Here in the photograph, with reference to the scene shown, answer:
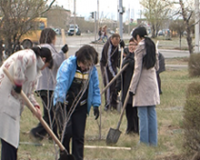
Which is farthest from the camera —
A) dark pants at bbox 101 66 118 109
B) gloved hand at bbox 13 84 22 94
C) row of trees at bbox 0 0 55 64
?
row of trees at bbox 0 0 55 64

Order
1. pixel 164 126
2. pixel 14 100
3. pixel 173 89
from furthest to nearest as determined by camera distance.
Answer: pixel 173 89, pixel 164 126, pixel 14 100

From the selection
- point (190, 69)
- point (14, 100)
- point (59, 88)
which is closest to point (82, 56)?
point (59, 88)

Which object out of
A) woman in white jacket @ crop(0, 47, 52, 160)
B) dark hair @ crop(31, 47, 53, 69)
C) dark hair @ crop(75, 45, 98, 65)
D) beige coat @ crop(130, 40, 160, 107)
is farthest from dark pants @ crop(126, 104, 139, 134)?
woman in white jacket @ crop(0, 47, 52, 160)

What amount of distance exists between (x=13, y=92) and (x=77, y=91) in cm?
119

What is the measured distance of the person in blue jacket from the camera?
473 centimetres

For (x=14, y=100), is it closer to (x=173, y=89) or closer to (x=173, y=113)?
(x=173, y=113)

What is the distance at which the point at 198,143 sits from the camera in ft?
15.6

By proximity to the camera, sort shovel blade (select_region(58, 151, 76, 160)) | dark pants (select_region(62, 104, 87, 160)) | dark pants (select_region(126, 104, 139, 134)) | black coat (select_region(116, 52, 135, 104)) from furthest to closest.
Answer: dark pants (select_region(126, 104, 139, 134))
black coat (select_region(116, 52, 135, 104))
dark pants (select_region(62, 104, 87, 160))
shovel blade (select_region(58, 151, 76, 160))

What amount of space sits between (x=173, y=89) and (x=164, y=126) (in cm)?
429

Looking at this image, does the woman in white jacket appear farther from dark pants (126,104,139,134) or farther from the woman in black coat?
dark pants (126,104,139,134)

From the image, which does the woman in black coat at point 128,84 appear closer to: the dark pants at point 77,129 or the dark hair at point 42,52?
the dark pants at point 77,129

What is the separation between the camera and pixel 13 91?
12.5 ft

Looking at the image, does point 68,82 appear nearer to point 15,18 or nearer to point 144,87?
point 144,87

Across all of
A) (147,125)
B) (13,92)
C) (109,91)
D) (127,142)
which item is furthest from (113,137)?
(109,91)
